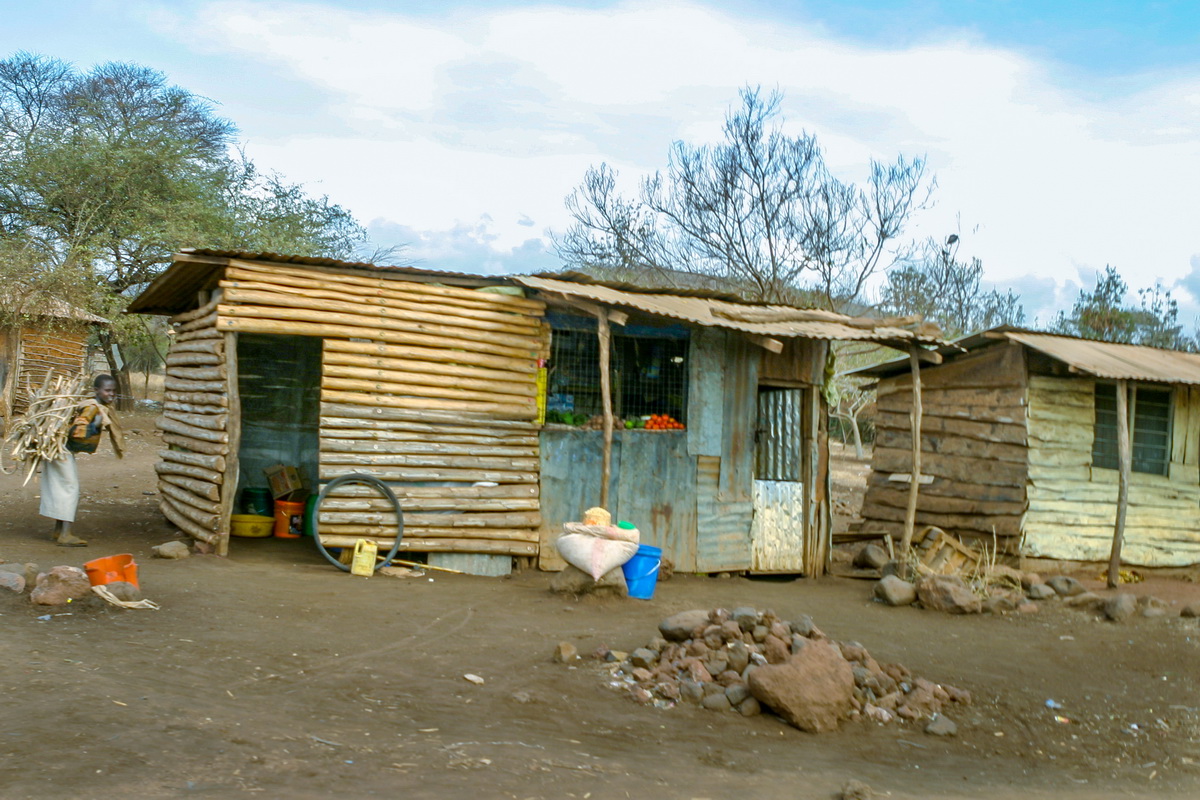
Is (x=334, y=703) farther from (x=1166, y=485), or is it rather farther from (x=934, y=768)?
(x=1166, y=485)

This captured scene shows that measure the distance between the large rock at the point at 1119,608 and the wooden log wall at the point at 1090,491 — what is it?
8.58 ft

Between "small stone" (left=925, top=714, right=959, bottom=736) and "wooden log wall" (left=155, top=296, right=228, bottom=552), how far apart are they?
651 centimetres

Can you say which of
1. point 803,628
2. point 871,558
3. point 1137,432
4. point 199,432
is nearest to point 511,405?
point 199,432

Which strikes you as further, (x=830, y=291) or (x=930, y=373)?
(x=830, y=291)

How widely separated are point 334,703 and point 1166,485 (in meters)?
12.0

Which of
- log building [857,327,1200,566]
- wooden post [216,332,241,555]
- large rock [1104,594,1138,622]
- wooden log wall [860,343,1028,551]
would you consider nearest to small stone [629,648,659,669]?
wooden post [216,332,241,555]

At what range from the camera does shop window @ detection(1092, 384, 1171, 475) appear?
12.8 m

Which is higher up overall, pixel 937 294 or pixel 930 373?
pixel 937 294

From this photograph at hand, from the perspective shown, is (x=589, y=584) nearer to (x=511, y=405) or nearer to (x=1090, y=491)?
(x=511, y=405)

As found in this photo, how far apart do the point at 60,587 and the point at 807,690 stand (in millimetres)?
4943

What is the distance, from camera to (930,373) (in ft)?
43.8

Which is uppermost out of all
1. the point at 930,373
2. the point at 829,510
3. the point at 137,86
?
the point at 137,86

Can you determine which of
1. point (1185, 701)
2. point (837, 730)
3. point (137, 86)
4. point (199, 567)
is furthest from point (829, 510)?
point (137, 86)

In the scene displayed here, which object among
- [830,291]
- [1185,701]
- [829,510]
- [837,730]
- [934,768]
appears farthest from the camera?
[830,291]
